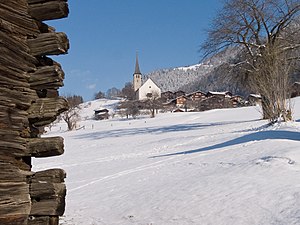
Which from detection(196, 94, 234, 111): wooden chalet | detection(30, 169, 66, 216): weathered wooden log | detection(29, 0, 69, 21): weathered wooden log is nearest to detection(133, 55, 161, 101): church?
detection(196, 94, 234, 111): wooden chalet

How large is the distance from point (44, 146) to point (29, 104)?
0.45 m

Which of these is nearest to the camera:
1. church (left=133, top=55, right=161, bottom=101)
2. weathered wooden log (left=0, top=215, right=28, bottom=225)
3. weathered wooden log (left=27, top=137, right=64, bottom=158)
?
weathered wooden log (left=0, top=215, right=28, bottom=225)

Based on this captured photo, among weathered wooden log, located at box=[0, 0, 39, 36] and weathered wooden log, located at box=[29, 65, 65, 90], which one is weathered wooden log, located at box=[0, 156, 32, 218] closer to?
weathered wooden log, located at box=[29, 65, 65, 90]

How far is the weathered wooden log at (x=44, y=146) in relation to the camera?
375cm

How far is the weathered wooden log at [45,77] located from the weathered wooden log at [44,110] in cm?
16

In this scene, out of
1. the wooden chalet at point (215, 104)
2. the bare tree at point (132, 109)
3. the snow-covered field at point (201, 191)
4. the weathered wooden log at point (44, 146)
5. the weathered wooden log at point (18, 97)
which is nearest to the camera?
the weathered wooden log at point (18, 97)

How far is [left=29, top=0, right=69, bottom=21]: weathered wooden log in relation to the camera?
3842 mm

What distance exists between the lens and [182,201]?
21.4 ft

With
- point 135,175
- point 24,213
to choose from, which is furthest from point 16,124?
point 135,175

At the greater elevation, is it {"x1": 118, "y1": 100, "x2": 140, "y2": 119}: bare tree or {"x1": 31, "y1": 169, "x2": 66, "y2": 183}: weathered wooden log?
{"x1": 118, "y1": 100, "x2": 140, "y2": 119}: bare tree

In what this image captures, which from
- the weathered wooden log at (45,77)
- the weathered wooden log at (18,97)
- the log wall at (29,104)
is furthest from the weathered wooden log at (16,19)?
the weathered wooden log at (18,97)

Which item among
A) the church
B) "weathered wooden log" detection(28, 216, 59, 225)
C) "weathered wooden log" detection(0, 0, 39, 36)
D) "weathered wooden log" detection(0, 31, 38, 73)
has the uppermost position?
the church

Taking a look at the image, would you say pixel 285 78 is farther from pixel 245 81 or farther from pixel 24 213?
pixel 24 213

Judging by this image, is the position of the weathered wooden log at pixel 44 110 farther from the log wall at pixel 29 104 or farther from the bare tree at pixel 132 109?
the bare tree at pixel 132 109
